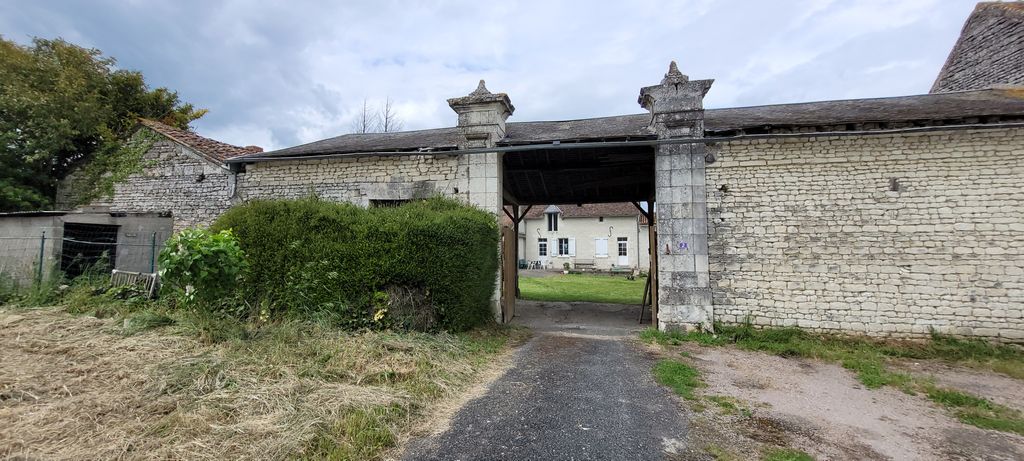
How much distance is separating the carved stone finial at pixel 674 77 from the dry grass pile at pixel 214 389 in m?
5.90

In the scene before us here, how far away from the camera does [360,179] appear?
28.1ft

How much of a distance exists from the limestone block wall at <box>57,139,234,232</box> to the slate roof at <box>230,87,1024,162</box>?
54.1 inches

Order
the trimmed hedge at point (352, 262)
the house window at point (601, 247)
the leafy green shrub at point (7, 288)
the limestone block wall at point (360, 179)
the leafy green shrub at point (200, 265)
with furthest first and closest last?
the house window at point (601, 247)
the limestone block wall at point (360, 179)
the leafy green shrub at point (7, 288)
the trimmed hedge at point (352, 262)
the leafy green shrub at point (200, 265)

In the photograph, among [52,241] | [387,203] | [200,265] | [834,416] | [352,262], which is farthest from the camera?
[387,203]

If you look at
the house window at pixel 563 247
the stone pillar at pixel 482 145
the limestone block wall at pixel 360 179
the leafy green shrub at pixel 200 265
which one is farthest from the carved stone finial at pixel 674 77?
the house window at pixel 563 247

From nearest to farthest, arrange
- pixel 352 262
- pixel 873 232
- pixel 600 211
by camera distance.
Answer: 1. pixel 352 262
2. pixel 873 232
3. pixel 600 211

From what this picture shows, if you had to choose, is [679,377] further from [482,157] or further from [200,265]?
[200,265]

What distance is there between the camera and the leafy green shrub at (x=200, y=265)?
4902 millimetres

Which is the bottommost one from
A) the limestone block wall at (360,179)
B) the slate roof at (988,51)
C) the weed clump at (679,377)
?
the weed clump at (679,377)

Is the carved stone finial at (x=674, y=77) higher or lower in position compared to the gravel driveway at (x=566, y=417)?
higher

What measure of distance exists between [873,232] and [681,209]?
9.70ft

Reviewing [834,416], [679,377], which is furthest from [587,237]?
[834,416]

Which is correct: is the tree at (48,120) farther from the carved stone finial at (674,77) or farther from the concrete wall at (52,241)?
the carved stone finial at (674,77)

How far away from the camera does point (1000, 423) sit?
377cm
